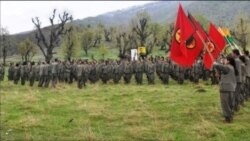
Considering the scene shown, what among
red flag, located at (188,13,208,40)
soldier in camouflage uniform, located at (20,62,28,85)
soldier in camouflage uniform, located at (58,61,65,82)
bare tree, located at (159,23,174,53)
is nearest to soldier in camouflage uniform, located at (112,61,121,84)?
soldier in camouflage uniform, located at (58,61,65,82)

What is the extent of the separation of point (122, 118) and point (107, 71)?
1851cm

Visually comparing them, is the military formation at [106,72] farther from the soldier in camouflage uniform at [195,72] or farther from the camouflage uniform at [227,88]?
the camouflage uniform at [227,88]

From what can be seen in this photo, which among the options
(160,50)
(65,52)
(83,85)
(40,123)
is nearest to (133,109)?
(40,123)

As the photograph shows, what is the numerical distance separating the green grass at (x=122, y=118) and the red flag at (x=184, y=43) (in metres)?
2.02

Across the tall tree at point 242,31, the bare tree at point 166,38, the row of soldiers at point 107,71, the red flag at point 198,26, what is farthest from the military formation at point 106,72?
the bare tree at point 166,38

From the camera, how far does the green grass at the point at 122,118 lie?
15172 millimetres

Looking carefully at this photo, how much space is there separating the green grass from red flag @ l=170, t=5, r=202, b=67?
6.62 feet

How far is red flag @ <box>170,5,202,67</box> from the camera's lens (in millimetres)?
16000

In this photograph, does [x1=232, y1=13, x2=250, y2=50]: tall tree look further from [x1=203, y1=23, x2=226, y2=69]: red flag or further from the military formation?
[x1=203, y1=23, x2=226, y2=69]: red flag

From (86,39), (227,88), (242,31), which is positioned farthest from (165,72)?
(86,39)

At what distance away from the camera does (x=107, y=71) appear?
121ft

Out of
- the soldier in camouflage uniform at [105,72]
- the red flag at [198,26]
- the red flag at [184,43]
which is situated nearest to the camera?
the red flag at [184,43]

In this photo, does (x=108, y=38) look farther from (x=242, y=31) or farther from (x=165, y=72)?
(x=165, y=72)

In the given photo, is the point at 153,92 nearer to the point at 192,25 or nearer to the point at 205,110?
the point at 205,110
